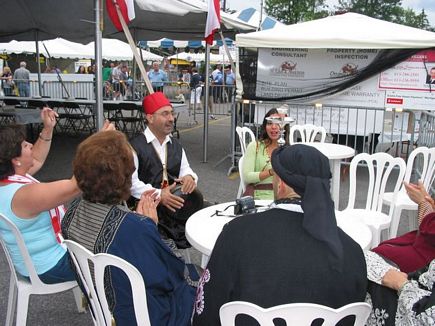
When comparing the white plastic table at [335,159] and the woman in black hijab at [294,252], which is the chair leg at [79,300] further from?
the white plastic table at [335,159]

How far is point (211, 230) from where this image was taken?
2771mm

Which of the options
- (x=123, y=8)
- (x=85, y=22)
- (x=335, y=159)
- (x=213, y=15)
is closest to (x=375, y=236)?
(x=335, y=159)

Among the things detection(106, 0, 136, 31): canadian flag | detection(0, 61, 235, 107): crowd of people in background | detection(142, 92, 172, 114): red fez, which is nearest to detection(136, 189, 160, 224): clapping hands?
detection(142, 92, 172, 114): red fez

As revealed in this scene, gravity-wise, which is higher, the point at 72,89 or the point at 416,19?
the point at 416,19

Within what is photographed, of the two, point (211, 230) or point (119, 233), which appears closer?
point (119, 233)

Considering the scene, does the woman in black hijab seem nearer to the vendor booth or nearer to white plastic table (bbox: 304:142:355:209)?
white plastic table (bbox: 304:142:355:209)

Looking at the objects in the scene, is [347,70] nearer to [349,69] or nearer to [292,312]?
[349,69]

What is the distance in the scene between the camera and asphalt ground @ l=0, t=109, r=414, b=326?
11.0 feet

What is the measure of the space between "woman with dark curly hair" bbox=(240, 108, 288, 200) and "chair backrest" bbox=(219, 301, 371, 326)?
2431 millimetres

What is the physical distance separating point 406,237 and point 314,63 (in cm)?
612

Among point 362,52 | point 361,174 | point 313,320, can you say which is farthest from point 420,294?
point 362,52

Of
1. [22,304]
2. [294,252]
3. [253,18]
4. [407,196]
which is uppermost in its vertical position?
[253,18]

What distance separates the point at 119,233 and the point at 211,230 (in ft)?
2.49

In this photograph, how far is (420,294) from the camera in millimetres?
1931
